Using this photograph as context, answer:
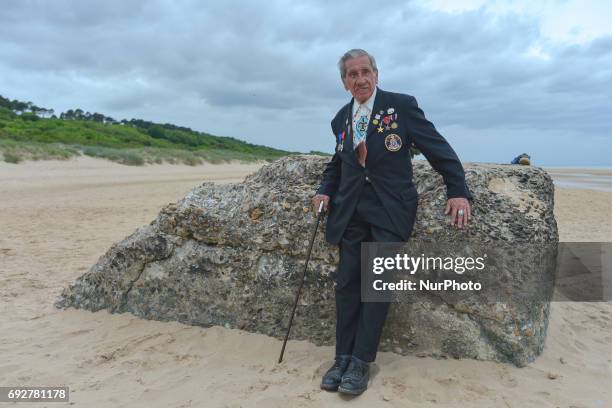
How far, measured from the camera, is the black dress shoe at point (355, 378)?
2941mm

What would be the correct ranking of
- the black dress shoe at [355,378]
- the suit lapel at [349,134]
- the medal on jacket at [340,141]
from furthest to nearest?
1. the medal on jacket at [340,141]
2. the suit lapel at [349,134]
3. the black dress shoe at [355,378]

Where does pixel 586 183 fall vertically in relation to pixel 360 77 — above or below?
above

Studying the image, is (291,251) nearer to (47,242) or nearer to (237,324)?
(237,324)

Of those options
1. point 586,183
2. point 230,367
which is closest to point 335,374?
point 230,367

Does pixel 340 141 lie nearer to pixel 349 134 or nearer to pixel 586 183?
pixel 349 134

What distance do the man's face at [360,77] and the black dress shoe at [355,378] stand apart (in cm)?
180

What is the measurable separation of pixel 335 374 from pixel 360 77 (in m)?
1.99

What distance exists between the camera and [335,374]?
3.11 m

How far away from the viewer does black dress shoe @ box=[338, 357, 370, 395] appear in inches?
116

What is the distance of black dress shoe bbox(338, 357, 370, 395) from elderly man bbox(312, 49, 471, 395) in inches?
2.5

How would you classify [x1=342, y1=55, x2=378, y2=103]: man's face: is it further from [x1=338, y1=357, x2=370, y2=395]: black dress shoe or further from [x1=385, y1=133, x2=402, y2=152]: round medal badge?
[x1=338, y1=357, x2=370, y2=395]: black dress shoe

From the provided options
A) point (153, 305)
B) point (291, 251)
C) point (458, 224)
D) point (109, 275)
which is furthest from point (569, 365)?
point (109, 275)

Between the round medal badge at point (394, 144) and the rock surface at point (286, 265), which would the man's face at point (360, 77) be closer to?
the round medal badge at point (394, 144)

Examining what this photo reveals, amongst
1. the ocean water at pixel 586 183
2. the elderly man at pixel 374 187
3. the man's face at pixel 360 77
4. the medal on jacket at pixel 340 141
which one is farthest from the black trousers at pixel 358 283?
the ocean water at pixel 586 183
